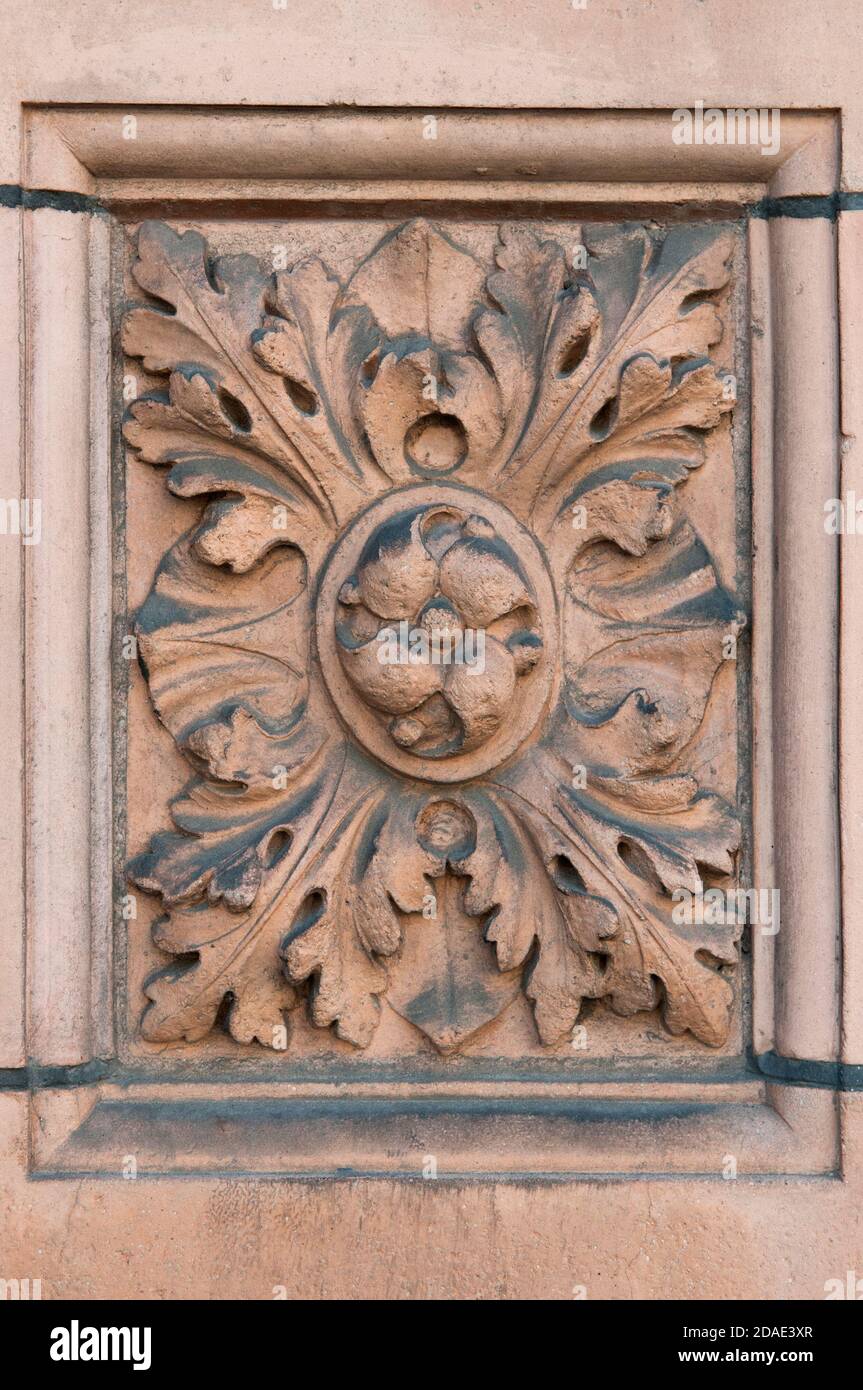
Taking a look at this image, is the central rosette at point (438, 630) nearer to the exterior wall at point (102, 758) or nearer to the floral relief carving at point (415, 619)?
the floral relief carving at point (415, 619)

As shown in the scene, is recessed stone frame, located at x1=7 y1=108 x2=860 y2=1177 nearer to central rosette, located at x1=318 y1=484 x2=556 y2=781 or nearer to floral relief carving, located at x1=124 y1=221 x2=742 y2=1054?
floral relief carving, located at x1=124 y1=221 x2=742 y2=1054

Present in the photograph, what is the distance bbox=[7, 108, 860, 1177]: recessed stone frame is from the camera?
1.87 m

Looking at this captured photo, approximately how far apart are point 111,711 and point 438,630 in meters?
0.43

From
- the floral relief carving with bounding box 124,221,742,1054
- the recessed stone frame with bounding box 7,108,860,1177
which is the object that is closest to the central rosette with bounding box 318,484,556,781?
the floral relief carving with bounding box 124,221,742,1054

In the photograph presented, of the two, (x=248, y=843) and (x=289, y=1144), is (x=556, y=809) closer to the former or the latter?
(x=248, y=843)

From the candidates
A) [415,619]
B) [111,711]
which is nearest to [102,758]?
[111,711]

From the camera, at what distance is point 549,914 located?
1912 mm

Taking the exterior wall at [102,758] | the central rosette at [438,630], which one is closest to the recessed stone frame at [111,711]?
the exterior wall at [102,758]

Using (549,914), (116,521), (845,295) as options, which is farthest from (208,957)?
(845,295)

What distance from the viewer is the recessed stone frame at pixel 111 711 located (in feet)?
6.13

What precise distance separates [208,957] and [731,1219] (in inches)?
27.9

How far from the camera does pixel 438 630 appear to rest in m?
1.85

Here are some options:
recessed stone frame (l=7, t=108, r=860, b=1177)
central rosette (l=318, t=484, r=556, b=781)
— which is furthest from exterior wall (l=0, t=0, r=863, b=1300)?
central rosette (l=318, t=484, r=556, b=781)

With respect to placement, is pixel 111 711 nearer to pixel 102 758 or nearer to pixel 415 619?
pixel 102 758
